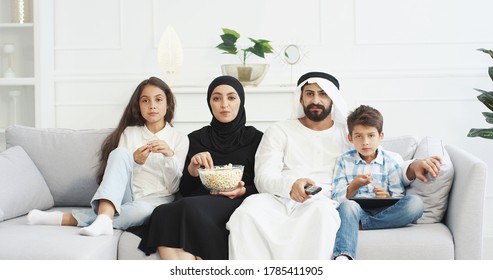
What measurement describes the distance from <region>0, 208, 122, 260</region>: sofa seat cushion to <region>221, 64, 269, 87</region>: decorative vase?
1846mm

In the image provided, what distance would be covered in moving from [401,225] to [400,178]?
0.26 m

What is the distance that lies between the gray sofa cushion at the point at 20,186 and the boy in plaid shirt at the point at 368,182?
1.52 meters

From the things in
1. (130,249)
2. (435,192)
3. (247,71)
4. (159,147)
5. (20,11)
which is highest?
(20,11)

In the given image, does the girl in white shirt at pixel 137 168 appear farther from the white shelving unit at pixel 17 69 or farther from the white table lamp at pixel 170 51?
the white shelving unit at pixel 17 69

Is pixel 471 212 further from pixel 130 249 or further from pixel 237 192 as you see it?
pixel 130 249

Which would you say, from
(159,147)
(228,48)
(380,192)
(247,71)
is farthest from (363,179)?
(228,48)

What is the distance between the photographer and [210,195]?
9.98 ft

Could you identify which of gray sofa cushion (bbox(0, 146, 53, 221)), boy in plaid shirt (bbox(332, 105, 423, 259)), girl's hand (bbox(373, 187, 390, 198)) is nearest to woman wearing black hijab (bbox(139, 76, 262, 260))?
boy in plaid shirt (bbox(332, 105, 423, 259))

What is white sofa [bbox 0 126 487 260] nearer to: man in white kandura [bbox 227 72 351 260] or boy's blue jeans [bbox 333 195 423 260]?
boy's blue jeans [bbox 333 195 423 260]

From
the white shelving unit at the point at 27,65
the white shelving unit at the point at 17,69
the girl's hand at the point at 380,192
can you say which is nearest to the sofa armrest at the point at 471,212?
the girl's hand at the point at 380,192

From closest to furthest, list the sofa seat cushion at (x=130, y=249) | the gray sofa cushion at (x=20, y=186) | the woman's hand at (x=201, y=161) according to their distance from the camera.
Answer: the sofa seat cushion at (x=130, y=249), the woman's hand at (x=201, y=161), the gray sofa cushion at (x=20, y=186)

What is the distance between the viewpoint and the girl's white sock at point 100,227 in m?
2.82

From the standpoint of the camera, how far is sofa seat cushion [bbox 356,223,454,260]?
2.78 m

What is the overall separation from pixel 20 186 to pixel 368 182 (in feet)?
5.65
